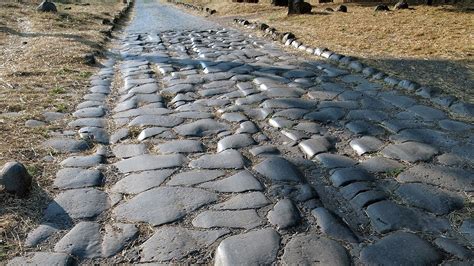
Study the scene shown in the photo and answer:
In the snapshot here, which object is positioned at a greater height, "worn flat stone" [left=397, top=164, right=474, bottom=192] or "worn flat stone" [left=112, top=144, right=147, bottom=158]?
"worn flat stone" [left=397, top=164, right=474, bottom=192]

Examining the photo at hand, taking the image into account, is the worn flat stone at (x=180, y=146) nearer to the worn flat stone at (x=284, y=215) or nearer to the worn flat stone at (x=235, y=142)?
the worn flat stone at (x=235, y=142)

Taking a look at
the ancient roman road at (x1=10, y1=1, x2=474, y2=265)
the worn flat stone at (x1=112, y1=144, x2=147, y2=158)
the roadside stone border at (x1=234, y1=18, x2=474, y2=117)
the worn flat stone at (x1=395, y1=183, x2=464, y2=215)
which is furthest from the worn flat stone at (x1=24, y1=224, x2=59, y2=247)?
the roadside stone border at (x1=234, y1=18, x2=474, y2=117)

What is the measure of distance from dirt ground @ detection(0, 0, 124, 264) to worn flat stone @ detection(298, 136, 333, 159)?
1.79 metres

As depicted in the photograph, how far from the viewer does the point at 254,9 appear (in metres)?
16.7

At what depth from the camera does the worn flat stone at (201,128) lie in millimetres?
3701

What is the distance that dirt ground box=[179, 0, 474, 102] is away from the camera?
5.49 metres

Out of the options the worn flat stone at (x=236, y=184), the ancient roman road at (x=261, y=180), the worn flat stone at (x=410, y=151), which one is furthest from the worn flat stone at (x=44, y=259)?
the worn flat stone at (x=410, y=151)

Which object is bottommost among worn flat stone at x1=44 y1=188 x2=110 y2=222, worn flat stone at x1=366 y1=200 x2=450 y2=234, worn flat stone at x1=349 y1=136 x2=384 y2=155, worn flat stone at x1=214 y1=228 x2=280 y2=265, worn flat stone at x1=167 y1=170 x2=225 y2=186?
worn flat stone at x1=44 y1=188 x2=110 y2=222

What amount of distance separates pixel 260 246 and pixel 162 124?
2.03 metres

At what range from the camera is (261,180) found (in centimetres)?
284

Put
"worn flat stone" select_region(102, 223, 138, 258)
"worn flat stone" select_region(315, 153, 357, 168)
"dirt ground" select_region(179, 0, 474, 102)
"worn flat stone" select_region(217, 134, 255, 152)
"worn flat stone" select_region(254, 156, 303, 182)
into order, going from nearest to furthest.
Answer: "worn flat stone" select_region(102, 223, 138, 258) < "worn flat stone" select_region(254, 156, 303, 182) < "worn flat stone" select_region(315, 153, 357, 168) < "worn flat stone" select_region(217, 134, 255, 152) < "dirt ground" select_region(179, 0, 474, 102)

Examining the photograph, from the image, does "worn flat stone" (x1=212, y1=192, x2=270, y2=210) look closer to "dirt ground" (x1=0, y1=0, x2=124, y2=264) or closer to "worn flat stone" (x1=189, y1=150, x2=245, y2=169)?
"worn flat stone" (x1=189, y1=150, x2=245, y2=169)

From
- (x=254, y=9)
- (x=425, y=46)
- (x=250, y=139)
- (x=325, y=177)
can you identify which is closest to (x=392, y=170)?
(x=325, y=177)

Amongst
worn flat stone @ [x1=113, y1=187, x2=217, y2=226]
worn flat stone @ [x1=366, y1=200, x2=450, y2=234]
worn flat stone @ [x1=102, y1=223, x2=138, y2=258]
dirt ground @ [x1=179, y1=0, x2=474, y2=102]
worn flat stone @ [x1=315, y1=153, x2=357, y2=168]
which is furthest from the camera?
dirt ground @ [x1=179, y1=0, x2=474, y2=102]
